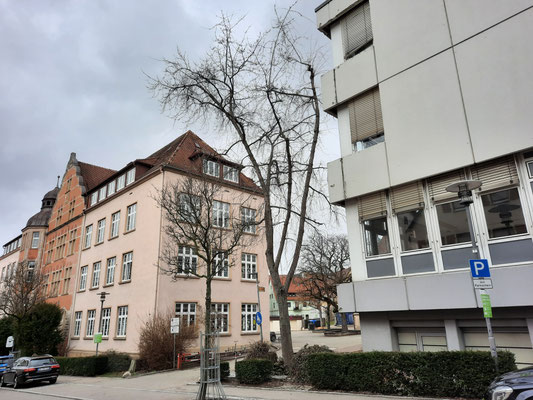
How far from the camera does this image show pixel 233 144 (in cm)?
1619

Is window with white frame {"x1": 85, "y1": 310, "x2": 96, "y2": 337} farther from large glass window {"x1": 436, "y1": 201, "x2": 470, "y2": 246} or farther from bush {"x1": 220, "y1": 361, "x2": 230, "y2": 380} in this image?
large glass window {"x1": 436, "y1": 201, "x2": 470, "y2": 246}

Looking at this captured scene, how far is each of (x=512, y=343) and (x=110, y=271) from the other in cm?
2784

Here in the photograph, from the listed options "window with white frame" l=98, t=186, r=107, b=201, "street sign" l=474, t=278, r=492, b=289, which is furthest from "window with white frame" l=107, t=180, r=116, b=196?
"street sign" l=474, t=278, r=492, b=289

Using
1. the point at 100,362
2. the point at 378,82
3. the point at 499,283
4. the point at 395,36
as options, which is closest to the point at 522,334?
the point at 499,283

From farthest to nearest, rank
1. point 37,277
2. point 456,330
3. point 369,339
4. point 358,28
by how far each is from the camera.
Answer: point 37,277
point 358,28
point 369,339
point 456,330

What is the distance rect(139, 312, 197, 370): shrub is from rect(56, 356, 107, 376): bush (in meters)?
3.18

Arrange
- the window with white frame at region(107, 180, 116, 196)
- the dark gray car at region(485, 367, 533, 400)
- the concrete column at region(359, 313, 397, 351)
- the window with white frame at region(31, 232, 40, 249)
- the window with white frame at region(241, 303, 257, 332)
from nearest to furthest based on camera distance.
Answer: the dark gray car at region(485, 367, 533, 400)
the concrete column at region(359, 313, 397, 351)
the window with white frame at region(241, 303, 257, 332)
the window with white frame at region(107, 180, 116, 196)
the window with white frame at region(31, 232, 40, 249)

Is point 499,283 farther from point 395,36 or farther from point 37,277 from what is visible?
point 37,277

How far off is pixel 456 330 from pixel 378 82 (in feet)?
25.4

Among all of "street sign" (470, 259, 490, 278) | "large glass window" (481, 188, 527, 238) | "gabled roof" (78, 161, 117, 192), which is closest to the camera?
"street sign" (470, 259, 490, 278)

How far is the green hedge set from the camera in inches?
323

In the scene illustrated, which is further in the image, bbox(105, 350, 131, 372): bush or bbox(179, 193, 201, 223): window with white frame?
bbox(105, 350, 131, 372): bush

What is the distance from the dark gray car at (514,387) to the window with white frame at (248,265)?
23.4 m

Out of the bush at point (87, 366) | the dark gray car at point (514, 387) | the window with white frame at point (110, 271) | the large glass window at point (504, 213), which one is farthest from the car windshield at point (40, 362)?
the large glass window at point (504, 213)
